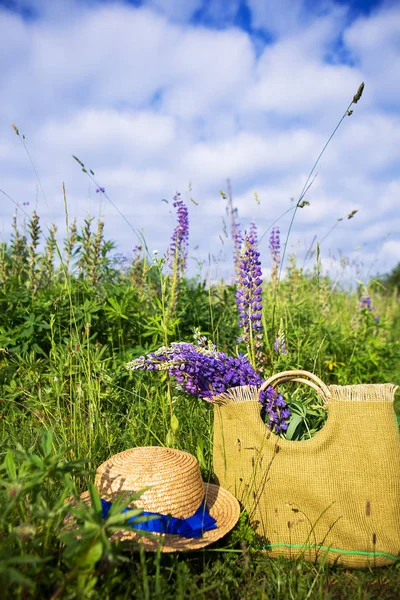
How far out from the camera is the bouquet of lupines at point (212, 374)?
89.2 inches

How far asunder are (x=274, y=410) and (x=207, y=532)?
2.28 feet

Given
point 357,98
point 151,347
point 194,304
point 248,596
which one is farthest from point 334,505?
point 194,304

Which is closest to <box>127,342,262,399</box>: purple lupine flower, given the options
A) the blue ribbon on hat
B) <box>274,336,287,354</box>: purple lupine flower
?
the blue ribbon on hat

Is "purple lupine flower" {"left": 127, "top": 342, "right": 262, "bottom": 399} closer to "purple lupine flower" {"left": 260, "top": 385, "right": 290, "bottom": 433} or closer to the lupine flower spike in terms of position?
"purple lupine flower" {"left": 260, "top": 385, "right": 290, "bottom": 433}

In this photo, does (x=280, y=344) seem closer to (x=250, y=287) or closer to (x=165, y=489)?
(x=250, y=287)

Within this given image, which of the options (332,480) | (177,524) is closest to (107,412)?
(177,524)

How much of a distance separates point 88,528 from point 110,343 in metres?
2.62

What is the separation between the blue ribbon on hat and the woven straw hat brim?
0.9 inches

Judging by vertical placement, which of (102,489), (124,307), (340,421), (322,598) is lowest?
(322,598)

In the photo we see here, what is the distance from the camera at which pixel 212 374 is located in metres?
2.37

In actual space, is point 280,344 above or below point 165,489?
above

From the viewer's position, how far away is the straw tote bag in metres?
1.98

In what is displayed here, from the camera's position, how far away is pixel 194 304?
4.16 metres

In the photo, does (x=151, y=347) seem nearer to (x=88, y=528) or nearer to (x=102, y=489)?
(x=102, y=489)
